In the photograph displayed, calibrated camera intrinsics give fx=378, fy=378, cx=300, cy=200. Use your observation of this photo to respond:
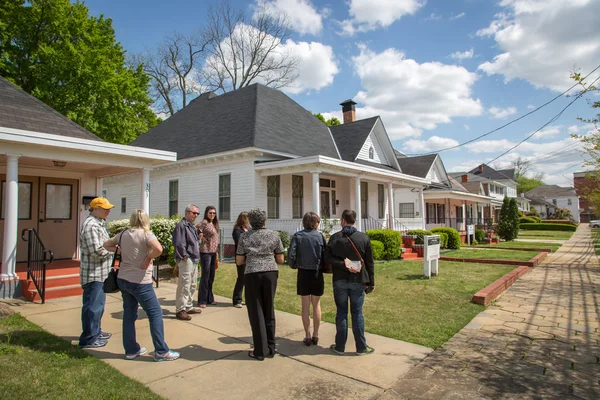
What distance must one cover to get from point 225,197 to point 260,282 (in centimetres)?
1151

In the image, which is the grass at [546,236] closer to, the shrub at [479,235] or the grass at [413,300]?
the shrub at [479,235]

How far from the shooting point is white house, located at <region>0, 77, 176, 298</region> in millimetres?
7473

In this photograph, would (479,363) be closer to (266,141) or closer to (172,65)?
(266,141)

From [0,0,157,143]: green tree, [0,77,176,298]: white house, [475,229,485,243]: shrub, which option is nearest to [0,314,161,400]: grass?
[0,77,176,298]: white house

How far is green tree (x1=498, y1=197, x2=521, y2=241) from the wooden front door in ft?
87.4

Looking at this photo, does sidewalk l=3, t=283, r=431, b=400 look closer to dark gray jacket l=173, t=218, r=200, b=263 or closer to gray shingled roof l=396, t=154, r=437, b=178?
dark gray jacket l=173, t=218, r=200, b=263

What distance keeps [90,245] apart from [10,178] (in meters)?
4.34

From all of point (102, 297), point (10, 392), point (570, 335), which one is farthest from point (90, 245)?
point (570, 335)

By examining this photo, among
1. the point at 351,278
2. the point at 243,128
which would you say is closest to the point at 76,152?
the point at 351,278

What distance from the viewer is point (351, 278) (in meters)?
4.61

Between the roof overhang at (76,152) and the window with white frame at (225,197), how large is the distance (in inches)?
214

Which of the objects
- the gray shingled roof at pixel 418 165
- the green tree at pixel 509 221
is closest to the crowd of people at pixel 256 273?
the gray shingled roof at pixel 418 165

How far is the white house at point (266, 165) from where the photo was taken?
14.7m

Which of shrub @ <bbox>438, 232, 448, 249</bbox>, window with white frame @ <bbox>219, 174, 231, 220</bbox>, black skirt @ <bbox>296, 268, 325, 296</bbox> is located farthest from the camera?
shrub @ <bbox>438, 232, 448, 249</bbox>
